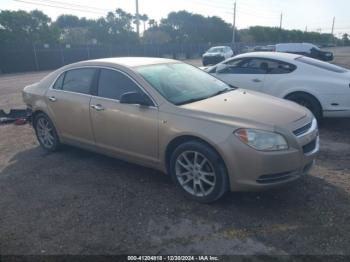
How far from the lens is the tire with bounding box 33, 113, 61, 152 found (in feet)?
18.9

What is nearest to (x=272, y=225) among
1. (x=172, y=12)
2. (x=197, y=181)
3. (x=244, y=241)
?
(x=244, y=241)

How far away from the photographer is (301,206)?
379 cm

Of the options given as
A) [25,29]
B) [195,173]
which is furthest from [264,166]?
[25,29]

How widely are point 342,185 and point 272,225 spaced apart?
142 cm

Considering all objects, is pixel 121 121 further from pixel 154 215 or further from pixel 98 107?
pixel 154 215

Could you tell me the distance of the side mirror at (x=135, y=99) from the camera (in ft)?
13.6

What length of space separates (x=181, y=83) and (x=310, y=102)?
3407 mm

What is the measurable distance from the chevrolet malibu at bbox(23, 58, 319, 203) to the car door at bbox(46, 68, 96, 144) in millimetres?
15

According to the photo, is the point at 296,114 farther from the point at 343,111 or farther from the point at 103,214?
the point at 343,111

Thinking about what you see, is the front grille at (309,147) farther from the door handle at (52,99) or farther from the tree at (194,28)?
the tree at (194,28)

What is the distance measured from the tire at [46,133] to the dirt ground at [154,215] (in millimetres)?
634

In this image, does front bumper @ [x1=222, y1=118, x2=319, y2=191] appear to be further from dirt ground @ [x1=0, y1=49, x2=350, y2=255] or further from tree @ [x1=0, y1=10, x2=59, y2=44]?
tree @ [x1=0, y1=10, x2=59, y2=44]

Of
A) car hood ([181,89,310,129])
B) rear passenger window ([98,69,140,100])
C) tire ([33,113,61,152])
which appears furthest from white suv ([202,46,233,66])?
car hood ([181,89,310,129])

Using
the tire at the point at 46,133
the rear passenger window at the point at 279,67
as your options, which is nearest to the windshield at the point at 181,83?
the tire at the point at 46,133
